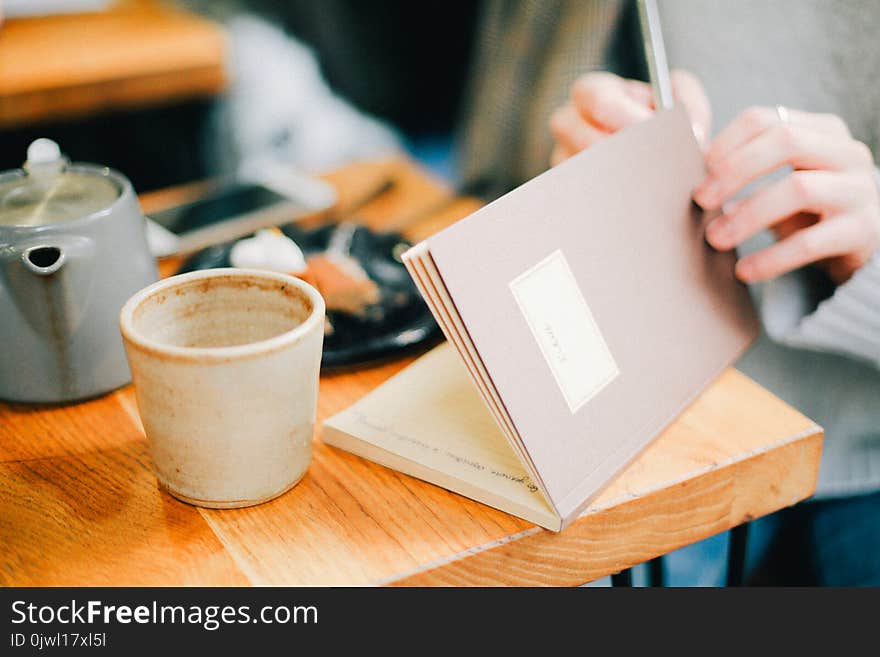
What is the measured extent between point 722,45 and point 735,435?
62 cm

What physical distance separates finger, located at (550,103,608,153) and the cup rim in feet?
1.10

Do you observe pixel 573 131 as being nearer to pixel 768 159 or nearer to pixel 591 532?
pixel 768 159

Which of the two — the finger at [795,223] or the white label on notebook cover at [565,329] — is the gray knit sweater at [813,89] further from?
the white label on notebook cover at [565,329]

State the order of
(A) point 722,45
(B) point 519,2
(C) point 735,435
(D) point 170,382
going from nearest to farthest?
(D) point 170,382 → (C) point 735,435 → (A) point 722,45 → (B) point 519,2

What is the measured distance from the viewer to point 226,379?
43cm

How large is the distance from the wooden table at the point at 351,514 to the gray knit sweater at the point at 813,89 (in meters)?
0.27

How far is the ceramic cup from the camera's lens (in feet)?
1.42

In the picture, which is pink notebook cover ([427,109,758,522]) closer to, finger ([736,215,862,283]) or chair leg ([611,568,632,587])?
finger ([736,215,862,283])

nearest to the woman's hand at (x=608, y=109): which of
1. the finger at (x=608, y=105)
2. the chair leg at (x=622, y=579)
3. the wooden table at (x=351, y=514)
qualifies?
the finger at (x=608, y=105)

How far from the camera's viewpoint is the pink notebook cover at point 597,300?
45cm

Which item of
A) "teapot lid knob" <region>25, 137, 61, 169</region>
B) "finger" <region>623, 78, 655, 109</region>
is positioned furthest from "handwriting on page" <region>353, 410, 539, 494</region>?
"finger" <region>623, 78, 655, 109</region>

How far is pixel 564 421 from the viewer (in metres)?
0.48

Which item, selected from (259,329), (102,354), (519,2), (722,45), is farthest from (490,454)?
(519,2)
